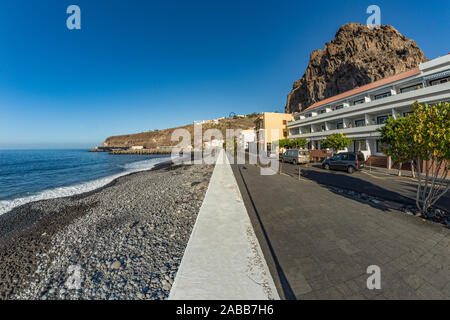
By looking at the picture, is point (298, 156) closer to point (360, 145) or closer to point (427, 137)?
point (360, 145)

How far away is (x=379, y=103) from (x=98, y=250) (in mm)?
28182

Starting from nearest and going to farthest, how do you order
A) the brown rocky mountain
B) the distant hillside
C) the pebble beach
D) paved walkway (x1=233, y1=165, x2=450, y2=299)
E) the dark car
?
paved walkway (x1=233, y1=165, x2=450, y2=299) < the pebble beach < the dark car < the brown rocky mountain < the distant hillside

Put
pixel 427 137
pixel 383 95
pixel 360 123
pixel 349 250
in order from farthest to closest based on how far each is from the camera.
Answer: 1. pixel 360 123
2. pixel 383 95
3. pixel 427 137
4. pixel 349 250

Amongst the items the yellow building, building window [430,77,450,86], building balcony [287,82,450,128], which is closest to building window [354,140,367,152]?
building balcony [287,82,450,128]

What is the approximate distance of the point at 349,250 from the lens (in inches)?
146

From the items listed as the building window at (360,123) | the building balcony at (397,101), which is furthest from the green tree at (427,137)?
the building window at (360,123)

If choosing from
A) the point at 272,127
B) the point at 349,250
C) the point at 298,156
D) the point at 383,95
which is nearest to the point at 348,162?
the point at 298,156

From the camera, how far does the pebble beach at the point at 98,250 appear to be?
10.8 feet

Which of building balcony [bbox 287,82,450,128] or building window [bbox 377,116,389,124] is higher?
building balcony [bbox 287,82,450,128]

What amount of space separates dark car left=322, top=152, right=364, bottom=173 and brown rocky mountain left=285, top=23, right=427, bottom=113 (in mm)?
37405

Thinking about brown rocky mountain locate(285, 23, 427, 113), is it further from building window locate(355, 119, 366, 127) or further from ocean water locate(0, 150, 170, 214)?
ocean water locate(0, 150, 170, 214)

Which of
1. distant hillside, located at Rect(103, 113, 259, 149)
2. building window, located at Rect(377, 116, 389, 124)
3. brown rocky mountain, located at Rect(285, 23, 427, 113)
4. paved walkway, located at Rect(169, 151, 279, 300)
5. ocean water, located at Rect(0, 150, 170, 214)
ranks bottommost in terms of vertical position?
ocean water, located at Rect(0, 150, 170, 214)

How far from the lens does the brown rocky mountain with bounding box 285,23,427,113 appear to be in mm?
37719

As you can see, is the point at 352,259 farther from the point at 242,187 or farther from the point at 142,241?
the point at 242,187
